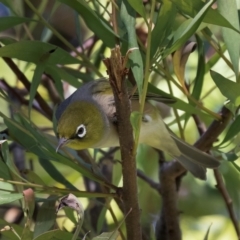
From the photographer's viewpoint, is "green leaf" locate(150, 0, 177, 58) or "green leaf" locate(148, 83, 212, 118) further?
"green leaf" locate(148, 83, 212, 118)

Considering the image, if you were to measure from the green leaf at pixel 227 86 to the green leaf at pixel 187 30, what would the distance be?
0.31ft

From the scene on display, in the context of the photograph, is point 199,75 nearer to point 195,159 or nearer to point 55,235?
point 195,159

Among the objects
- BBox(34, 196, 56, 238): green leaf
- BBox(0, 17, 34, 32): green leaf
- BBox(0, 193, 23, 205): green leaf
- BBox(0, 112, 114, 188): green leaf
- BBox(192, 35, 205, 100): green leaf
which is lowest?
BBox(34, 196, 56, 238): green leaf

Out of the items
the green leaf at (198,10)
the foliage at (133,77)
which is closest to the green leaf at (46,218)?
the foliage at (133,77)

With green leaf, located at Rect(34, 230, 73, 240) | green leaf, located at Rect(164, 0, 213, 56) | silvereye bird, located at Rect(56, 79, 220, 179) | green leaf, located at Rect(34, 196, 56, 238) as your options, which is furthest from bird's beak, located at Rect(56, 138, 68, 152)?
green leaf, located at Rect(164, 0, 213, 56)

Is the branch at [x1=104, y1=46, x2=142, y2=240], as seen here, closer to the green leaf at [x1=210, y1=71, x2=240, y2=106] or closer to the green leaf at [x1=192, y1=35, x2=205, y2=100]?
the green leaf at [x1=210, y1=71, x2=240, y2=106]

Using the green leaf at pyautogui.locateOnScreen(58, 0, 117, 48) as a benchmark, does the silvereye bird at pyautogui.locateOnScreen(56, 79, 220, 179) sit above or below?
below

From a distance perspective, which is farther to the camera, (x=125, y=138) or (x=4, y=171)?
(x=4, y=171)

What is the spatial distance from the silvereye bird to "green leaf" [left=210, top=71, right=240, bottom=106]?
0.60ft

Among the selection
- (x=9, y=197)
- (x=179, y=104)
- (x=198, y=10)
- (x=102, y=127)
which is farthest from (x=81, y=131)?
(x=198, y=10)

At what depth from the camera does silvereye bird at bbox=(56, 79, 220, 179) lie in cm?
101

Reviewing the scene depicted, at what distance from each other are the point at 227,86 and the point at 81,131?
329 millimetres

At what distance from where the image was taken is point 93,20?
81cm

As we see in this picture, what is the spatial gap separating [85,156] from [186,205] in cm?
45
